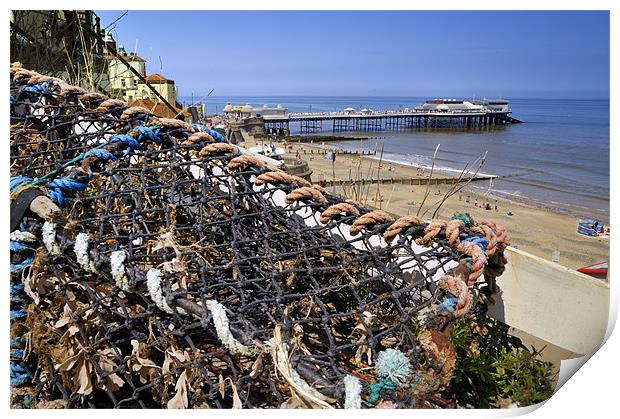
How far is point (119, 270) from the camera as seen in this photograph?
1.63 m

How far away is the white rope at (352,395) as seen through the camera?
4.67ft

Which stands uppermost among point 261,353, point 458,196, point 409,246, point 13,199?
point 13,199

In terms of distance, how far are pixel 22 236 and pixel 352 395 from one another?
1196 mm

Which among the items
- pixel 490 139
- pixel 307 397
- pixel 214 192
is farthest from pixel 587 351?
pixel 490 139

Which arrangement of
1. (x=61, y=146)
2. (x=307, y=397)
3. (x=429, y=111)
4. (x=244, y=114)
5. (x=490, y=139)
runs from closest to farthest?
(x=307, y=397)
(x=61, y=146)
(x=490, y=139)
(x=244, y=114)
(x=429, y=111)

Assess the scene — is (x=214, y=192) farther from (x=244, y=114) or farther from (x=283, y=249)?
(x=244, y=114)

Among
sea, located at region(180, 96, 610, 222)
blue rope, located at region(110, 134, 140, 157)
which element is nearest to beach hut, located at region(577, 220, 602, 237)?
sea, located at region(180, 96, 610, 222)

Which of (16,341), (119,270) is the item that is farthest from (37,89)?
(119,270)

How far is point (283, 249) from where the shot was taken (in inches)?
97.8

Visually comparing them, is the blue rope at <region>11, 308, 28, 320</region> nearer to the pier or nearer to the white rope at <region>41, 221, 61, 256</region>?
the white rope at <region>41, 221, 61, 256</region>

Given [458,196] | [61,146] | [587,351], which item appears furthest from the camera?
[458,196]

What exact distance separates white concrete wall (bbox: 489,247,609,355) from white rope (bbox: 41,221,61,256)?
5.88 ft

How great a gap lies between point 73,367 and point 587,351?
192 centimetres

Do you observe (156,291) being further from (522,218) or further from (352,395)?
(522,218)
